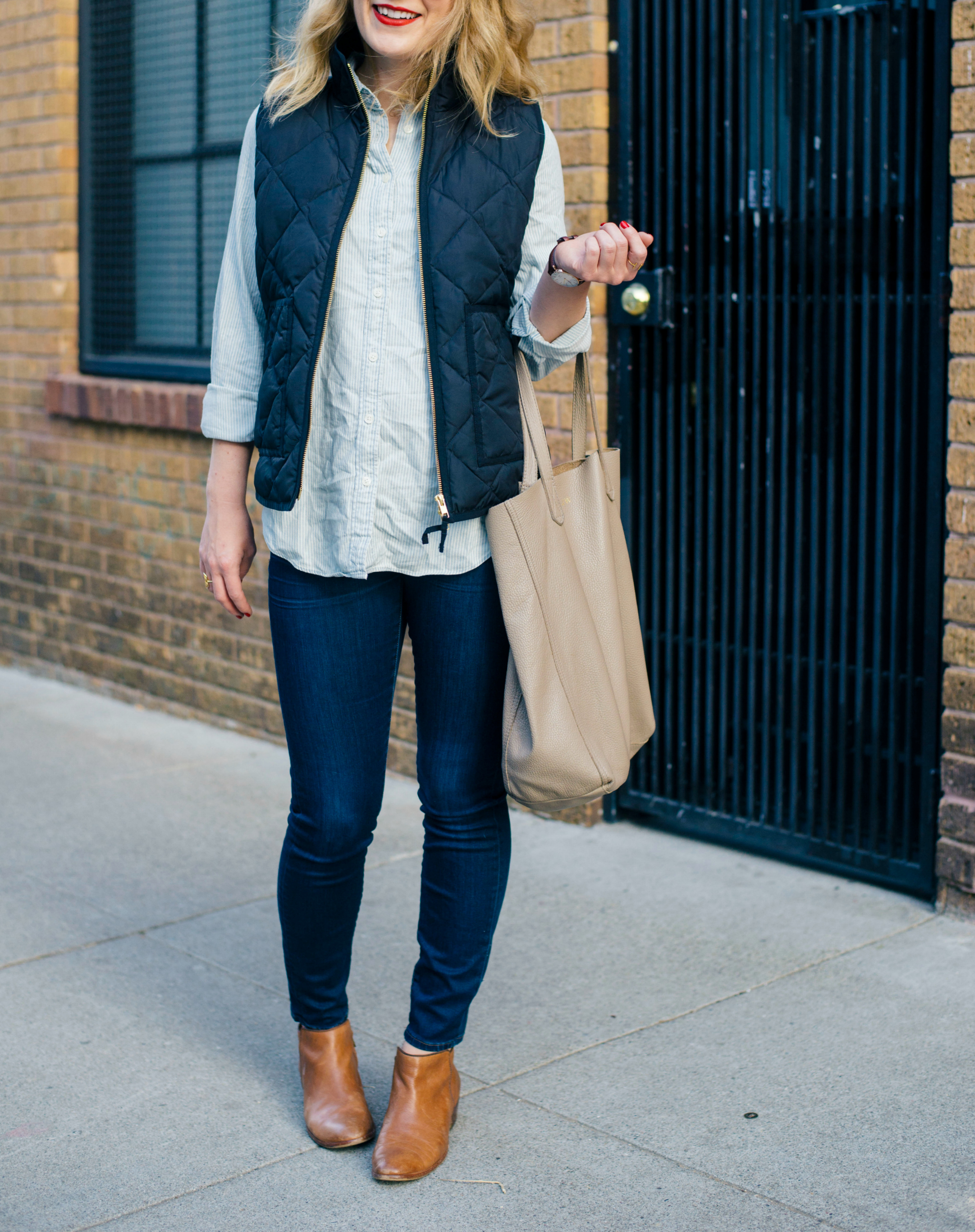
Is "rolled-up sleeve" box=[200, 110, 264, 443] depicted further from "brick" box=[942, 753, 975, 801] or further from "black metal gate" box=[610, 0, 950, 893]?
"brick" box=[942, 753, 975, 801]

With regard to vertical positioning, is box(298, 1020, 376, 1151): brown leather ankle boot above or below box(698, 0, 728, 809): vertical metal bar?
below

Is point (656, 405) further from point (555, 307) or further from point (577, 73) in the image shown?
point (555, 307)

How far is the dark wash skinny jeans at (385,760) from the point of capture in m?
2.56

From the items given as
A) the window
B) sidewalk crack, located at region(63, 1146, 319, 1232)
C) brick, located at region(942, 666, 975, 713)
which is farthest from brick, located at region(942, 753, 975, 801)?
the window

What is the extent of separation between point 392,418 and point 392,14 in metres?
0.61

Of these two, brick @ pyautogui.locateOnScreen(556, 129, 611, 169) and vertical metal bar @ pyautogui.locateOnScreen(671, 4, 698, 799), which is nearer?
vertical metal bar @ pyautogui.locateOnScreen(671, 4, 698, 799)

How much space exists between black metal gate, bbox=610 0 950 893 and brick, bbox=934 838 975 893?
78mm

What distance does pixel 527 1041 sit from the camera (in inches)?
123

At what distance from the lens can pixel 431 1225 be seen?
8.17 ft

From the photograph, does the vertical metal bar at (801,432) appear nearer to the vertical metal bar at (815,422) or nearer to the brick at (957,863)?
the vertical metal bar at (815,422)

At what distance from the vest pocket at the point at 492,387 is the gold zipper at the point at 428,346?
6 cm

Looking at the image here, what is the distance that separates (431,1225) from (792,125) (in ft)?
8.59

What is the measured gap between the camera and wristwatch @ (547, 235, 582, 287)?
233 cm

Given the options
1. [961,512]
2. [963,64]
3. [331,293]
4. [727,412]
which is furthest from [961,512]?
[331,293]
